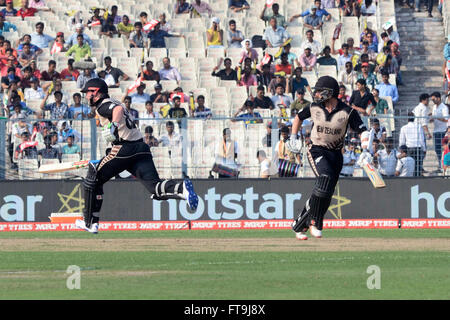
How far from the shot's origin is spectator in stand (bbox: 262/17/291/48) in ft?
102

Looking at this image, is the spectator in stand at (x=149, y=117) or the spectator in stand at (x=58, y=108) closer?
the spectator in stand at (x=149, y=117)

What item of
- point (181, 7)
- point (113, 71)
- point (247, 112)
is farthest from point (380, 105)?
point (181, 7)

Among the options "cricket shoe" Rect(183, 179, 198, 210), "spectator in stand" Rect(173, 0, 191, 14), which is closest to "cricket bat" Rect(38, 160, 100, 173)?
"cricket shoe" Rect(183, 179, 198, 210)

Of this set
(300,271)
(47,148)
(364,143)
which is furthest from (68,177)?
(300,271)

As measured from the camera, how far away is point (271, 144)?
2388cm

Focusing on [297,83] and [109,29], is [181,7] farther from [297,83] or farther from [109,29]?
[297,83]

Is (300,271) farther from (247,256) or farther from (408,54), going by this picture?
(408,54)

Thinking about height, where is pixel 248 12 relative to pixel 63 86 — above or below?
above

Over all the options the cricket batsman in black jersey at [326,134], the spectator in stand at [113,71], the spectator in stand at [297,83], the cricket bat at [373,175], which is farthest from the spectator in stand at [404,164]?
the spectator in stand at [113,71]

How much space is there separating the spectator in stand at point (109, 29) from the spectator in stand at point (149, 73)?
2.96 meters

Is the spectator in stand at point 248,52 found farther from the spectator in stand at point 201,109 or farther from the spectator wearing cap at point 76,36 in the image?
the spectator wearing cap at point 76,36

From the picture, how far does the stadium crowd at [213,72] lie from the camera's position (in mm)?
24000

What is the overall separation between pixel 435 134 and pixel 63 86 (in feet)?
34.5

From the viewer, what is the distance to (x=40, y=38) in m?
30.9
